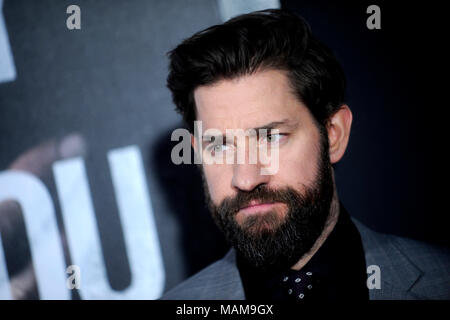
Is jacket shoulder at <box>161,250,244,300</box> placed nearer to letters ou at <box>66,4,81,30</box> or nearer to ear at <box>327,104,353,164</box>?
ear at <box>327,104,353,164</box>

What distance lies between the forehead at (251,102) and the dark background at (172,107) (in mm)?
649

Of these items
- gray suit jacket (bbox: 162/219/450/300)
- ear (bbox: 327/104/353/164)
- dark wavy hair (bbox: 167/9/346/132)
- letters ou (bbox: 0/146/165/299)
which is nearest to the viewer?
gray suit jacket (bbox: 162/219/450/300)

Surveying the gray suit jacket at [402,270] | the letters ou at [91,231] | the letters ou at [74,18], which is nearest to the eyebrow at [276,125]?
the gray suit jacket at [402,270]

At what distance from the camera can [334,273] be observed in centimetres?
166

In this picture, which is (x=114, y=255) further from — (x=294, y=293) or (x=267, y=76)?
(x=267, y=76)

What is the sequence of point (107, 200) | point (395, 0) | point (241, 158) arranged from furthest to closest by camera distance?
1. point (107, 200)
2. point (395, 0)
3. point (241, 158)

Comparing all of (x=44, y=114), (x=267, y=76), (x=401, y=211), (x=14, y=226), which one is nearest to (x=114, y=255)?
(x=14, y=226)

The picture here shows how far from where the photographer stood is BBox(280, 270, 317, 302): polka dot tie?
164cm

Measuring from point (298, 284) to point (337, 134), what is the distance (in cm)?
69

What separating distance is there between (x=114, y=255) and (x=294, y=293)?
3.80 ft

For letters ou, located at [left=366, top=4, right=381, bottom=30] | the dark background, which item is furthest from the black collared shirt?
letters ou, located at [left=366, top=4, right=381, bottom=30]

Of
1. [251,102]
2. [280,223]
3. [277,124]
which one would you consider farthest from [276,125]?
[280,223]

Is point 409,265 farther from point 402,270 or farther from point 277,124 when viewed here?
point 277,124
